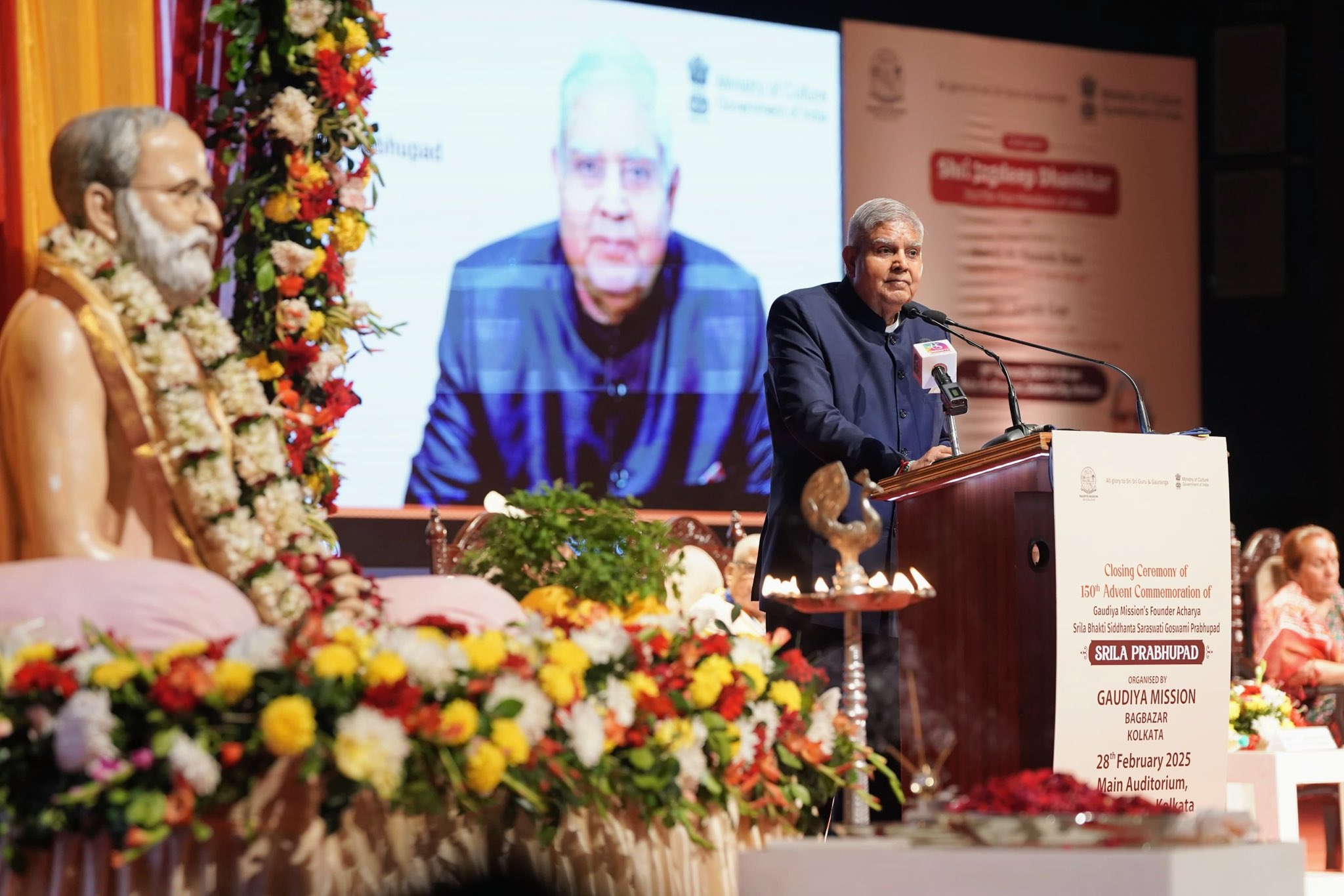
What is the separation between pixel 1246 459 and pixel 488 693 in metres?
7.55

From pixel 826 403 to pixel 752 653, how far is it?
1055 mm

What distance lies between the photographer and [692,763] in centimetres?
261

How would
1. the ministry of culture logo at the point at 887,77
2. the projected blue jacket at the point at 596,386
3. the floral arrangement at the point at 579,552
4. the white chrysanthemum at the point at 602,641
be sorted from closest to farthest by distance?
the white chrysanthemum at the point at 602,641, the floral arrangement at the point at 579,552, the projected blue jacket at the point at 596,386, the ministry of culture logo at the point at 887,77

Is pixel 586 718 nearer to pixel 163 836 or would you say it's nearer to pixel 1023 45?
pixel 163 836

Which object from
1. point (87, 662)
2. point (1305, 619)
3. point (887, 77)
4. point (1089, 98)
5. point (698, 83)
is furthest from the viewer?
point (1089, 98)

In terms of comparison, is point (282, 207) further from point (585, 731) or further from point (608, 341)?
point (608, 341)

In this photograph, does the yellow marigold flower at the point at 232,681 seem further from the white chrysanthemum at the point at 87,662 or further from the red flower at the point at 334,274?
the red flower at the point at 334,274

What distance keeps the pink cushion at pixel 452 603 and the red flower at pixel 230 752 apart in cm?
57

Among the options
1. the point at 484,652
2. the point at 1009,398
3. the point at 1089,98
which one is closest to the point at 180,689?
the point at 484,652

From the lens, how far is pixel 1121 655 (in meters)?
3.55

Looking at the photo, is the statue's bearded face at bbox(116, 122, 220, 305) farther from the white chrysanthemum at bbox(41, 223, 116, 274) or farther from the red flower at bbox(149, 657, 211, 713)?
the red flower at bbox(149, 657, 211, 713)

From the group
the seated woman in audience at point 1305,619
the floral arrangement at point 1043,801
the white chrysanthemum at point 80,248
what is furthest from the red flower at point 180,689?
the seated woman in audience at point 1305,619

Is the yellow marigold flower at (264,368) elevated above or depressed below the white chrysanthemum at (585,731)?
above

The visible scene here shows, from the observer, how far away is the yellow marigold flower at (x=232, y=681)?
222cm
